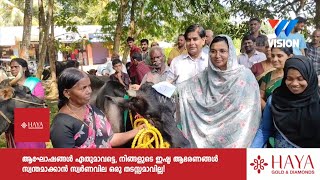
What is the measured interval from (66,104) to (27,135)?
1.21 feet

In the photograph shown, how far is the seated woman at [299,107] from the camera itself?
222cm

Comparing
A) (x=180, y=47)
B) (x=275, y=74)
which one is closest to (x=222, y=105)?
(x=275, y=74)

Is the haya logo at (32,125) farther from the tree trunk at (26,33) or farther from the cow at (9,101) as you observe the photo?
the tree trunk at (26,33)

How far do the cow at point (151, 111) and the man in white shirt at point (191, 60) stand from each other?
0.57 m

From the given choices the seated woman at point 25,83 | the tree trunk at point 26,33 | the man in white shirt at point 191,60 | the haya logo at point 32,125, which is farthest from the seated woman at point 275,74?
the tree trunk at point 26,33

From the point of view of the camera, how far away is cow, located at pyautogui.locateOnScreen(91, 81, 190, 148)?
97.1 inches

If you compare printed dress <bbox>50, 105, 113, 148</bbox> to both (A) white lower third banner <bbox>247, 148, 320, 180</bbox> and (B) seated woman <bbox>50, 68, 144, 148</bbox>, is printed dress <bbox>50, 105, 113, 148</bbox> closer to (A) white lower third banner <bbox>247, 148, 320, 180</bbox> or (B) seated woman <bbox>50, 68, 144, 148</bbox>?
(B) seated woman <bbox>50, 68, 144, 148</bbox>

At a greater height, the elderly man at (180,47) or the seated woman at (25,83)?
the elderly man at (180,47)

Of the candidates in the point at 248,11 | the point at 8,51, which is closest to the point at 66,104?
the point at 248,11

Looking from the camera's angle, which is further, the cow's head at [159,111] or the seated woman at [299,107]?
the cow's head at [159,111]

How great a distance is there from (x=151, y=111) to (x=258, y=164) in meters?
0.71

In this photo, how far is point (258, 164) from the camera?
221 centimetres

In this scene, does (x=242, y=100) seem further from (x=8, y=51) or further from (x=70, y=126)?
(x=8, y=51)

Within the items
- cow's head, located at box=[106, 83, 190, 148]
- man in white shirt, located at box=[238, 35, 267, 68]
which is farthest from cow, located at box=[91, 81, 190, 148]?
man in white shirt, located at box=[238, 35, 267, 68]
